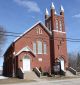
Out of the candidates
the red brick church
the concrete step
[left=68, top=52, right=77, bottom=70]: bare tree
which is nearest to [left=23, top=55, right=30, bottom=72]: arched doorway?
the red brick church

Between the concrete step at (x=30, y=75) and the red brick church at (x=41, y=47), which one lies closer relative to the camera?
the concrete step at (x=30, y=75)

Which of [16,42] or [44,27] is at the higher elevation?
[44,27]

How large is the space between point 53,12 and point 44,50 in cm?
809

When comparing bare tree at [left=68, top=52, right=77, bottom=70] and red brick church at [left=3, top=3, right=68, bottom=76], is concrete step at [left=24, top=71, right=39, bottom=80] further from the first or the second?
bare tree at [left=68, top=52, right=77, bottom=70]

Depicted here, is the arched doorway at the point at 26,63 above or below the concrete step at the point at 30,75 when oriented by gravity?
above

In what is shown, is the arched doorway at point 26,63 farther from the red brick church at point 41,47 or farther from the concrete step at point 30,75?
the concrete step at point 30,75

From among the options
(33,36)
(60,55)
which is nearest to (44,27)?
(33,36)

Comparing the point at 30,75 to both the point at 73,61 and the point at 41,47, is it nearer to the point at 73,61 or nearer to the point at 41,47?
the point at 41,47

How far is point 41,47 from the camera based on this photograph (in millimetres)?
49406

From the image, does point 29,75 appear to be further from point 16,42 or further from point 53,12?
point 53,12

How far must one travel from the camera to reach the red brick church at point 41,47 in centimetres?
4625

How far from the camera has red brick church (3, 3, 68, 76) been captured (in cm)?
4625

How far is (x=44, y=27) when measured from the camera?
5019 centimetres

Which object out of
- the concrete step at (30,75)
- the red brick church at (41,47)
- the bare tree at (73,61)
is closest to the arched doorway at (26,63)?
the red brick church at (41,47)
